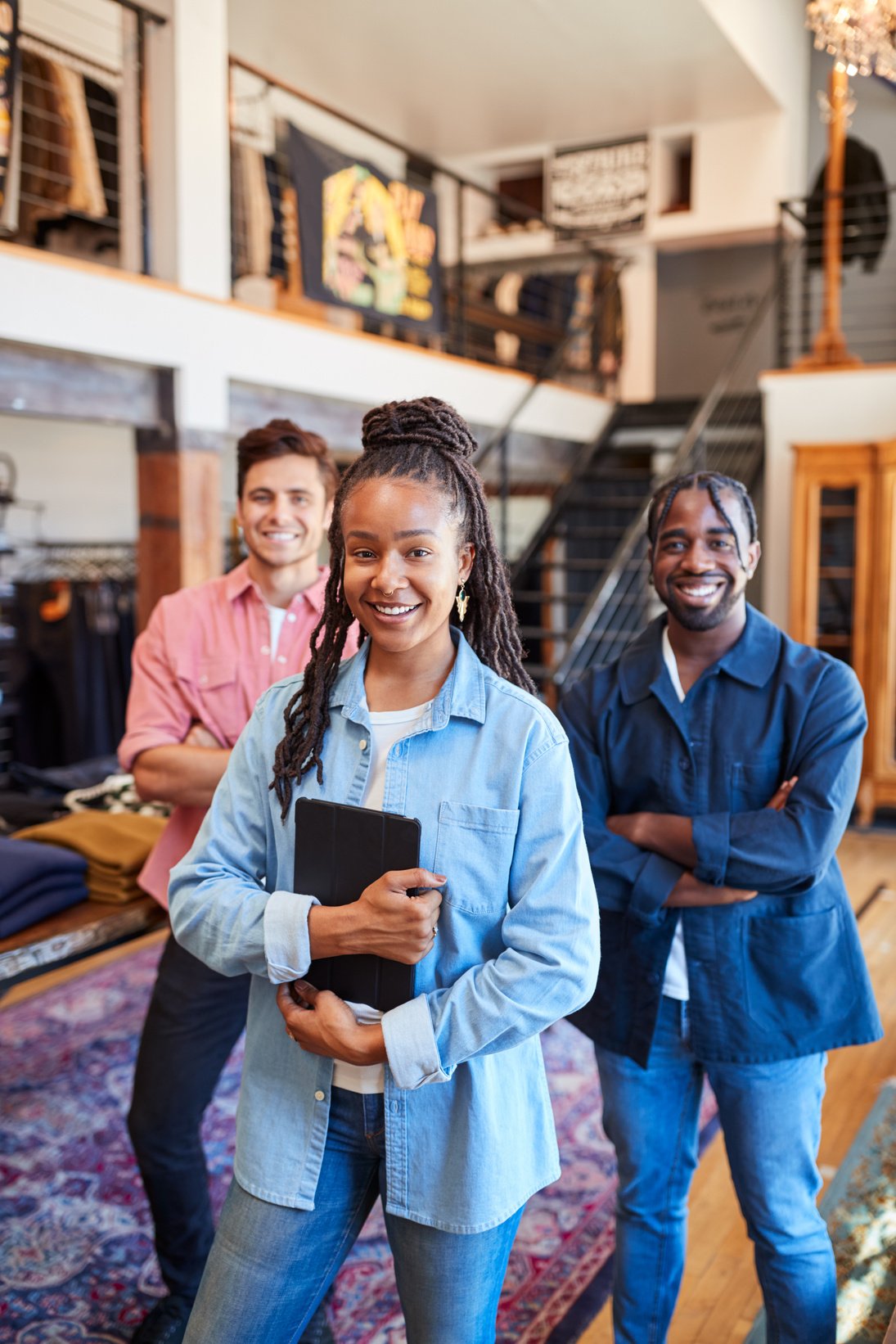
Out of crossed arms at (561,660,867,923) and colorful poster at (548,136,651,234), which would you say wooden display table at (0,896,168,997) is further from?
colorful poster at (548,136,651,234)

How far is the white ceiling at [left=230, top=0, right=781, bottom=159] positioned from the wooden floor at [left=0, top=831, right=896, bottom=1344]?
5356 millimetres

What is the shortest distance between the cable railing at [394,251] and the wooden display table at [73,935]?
333 centimetres

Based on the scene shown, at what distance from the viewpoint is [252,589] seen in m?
2.20

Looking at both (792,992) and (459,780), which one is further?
(792,992)

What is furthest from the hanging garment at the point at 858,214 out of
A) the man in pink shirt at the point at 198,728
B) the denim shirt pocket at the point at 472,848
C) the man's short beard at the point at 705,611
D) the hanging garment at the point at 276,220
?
the denim shirt pocket at the point at 472,848

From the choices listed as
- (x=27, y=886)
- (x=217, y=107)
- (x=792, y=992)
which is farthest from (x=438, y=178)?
(x=792, y=992)

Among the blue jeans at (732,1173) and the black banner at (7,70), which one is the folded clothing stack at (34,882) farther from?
the black banner at (7,70)

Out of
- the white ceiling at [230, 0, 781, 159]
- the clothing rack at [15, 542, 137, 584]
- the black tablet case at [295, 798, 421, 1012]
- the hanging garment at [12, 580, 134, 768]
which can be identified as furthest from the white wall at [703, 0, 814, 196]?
the black tablet case at [295, 798, 421, 1012]

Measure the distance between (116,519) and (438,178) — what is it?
4654 millimetres

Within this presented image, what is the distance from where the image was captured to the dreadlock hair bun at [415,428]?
1305mm

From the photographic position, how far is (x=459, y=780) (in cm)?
127

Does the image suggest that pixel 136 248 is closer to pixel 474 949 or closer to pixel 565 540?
pixel 474 949

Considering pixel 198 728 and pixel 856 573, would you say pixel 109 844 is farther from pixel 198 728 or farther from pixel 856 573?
pixel 856 573

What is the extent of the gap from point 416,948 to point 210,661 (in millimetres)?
1087
